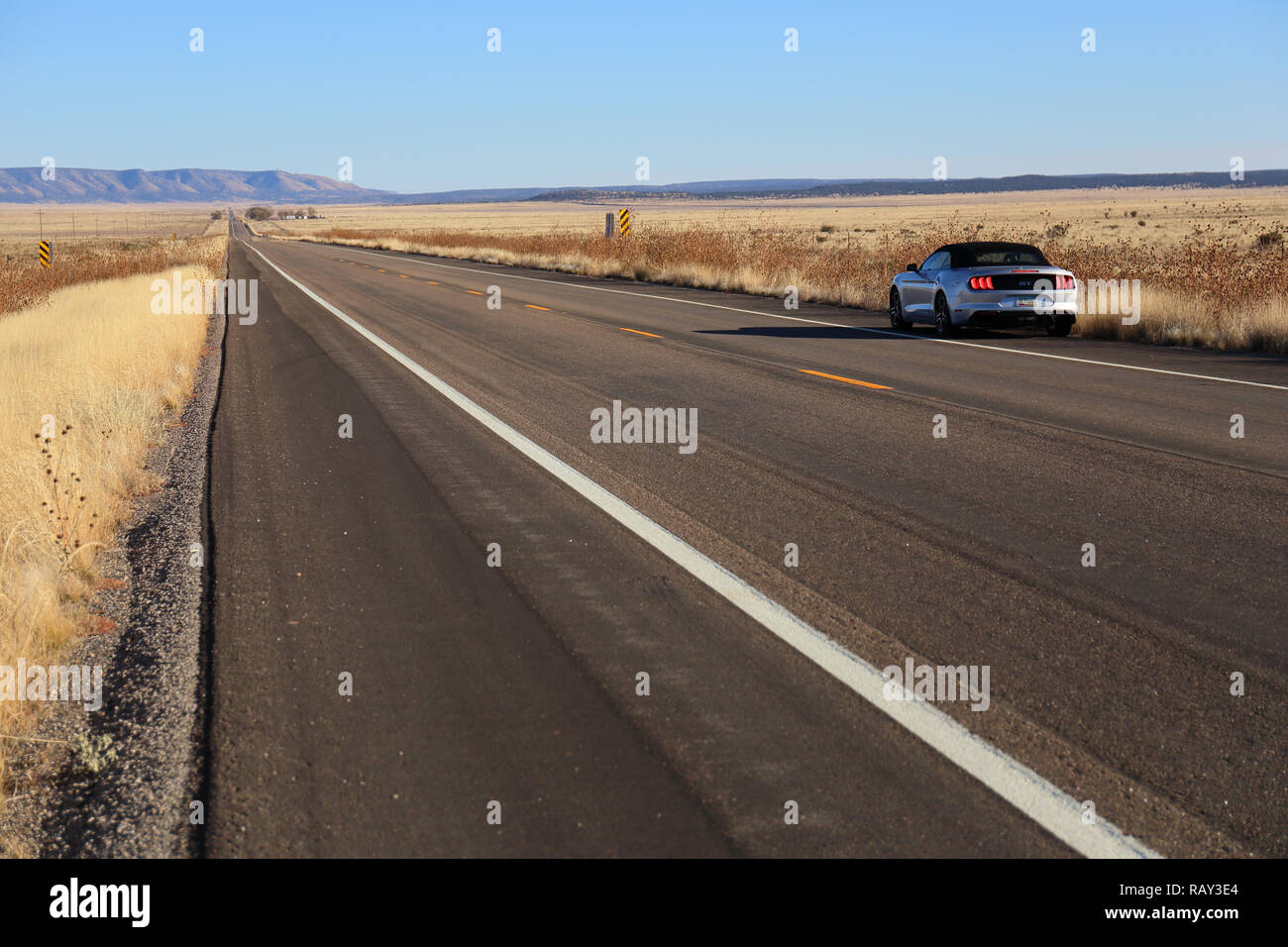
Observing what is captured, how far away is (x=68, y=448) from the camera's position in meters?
8.42

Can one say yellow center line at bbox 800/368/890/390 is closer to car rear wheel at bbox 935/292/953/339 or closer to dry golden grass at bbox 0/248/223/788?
car rear wheel at bbox 935/292/953/339

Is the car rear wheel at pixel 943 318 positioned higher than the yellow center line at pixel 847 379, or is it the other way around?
the car rear wheel at pixel 943 318

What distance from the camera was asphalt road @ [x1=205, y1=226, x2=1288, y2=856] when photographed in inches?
143

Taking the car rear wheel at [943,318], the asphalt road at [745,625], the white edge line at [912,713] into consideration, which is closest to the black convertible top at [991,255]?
the car rear wheel at [943,318]

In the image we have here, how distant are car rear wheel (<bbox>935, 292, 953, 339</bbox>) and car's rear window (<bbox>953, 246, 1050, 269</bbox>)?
0.56 metres

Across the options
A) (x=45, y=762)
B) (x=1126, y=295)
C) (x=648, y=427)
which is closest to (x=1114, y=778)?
(x=45, y=762)

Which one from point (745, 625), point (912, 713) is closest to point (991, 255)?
point (745, 625)

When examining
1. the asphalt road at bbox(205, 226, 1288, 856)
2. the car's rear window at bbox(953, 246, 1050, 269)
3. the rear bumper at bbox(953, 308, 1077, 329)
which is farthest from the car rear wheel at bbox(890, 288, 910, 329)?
the asphalt road at bbox(205, 226, 1288, 856)

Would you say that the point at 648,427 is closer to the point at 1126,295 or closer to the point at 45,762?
the point at 45,762

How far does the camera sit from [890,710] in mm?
4332

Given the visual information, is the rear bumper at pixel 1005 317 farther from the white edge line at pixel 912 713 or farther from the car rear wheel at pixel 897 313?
the white edge line at pixel 912 713

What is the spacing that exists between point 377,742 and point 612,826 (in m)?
1.06

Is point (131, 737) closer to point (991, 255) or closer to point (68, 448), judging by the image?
point (68, 448)

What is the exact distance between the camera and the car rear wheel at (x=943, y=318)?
1802 cm
